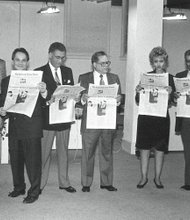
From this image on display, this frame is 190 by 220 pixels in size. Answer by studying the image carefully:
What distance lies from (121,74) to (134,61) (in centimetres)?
627

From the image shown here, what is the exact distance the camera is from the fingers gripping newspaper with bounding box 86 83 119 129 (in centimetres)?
513

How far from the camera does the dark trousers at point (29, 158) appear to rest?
4.70 metres

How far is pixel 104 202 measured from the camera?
496 cm

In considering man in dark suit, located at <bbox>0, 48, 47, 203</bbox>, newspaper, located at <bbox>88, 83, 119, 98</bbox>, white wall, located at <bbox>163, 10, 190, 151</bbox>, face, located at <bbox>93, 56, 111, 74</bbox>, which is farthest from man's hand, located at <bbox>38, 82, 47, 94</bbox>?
white wall, located at <bbox>163, 10, 190, 151</bbox>

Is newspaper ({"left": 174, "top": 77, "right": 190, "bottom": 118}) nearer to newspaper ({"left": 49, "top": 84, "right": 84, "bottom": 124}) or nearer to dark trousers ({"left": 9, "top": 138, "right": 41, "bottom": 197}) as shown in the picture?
newspaper ({"left": 49, "top": 84, "right": 84, "bottom": 124})

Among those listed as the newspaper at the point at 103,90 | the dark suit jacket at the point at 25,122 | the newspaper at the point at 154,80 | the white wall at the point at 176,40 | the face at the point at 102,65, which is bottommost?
the dark suit jacket at the point at 25,122

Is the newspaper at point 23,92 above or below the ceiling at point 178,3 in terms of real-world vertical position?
below

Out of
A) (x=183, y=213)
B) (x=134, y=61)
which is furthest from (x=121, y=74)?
(x=183, y=213)

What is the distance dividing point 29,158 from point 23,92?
0.69 meters

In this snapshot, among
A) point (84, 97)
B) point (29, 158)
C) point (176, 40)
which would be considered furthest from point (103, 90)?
point (176, 40)

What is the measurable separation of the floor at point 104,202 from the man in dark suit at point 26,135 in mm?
250

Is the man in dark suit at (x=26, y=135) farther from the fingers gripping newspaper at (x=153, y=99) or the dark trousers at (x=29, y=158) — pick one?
the fingers gripping newspaper at (x=153, y=99)

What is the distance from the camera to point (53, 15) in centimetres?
1374

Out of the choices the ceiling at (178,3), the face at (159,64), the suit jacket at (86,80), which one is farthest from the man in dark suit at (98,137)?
the ceiling at (178,3)
